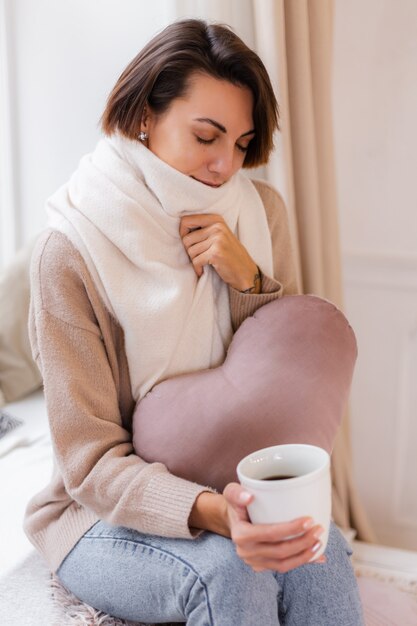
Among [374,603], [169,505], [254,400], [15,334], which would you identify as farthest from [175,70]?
[374,603]

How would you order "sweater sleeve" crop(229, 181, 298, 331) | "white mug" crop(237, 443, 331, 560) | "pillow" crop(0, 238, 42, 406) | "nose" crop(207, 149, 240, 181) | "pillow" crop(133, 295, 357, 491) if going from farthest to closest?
"pillow" crop(0, 238, 42, 406) < "sweater sleeve" crop(229, 181, 298, 331) < "nose" crop(207, 149, 240, 181) < "pillow" crop(133, 295, 357, 491) < "white mug" crop(237, 443, 331, 560)

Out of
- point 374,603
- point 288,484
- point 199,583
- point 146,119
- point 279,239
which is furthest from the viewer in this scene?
point 374,603

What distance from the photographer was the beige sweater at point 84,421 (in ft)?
3.84

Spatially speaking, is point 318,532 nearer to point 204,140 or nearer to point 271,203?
point 204,140

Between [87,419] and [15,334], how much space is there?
0.67 m

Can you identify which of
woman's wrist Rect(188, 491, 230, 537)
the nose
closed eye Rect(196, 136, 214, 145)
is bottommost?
woman's wrist Rect(188, 491, 230, 537)

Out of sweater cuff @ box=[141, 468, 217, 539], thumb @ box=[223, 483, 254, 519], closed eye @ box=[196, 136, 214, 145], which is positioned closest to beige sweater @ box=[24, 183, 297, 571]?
sweater cuff @ box=[141, 468, 217, 539]

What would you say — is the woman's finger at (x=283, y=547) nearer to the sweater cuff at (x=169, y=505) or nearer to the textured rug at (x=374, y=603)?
the sweater cuff at (x=169, y=505)

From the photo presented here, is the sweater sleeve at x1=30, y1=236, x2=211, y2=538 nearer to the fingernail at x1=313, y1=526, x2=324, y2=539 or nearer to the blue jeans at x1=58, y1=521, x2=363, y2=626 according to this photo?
the blue jeans at x1=58, y1=521, x2=363, y2=626

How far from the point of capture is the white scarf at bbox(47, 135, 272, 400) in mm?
1278

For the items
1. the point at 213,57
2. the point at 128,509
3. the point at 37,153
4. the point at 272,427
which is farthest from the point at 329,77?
the point at 128,509

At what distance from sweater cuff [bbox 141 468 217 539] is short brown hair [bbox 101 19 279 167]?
516 mm

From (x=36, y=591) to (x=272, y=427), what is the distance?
43 centimetres

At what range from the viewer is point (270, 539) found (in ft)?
3.19
